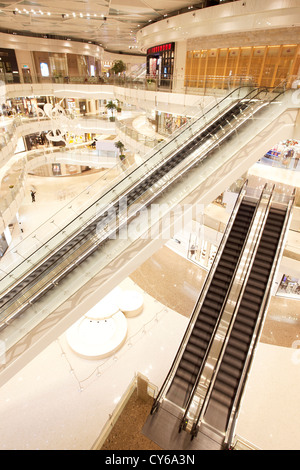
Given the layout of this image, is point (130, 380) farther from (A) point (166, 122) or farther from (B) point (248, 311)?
(A) point (166, 122)

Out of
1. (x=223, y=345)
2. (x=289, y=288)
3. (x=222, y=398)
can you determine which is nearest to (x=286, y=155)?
(x=289, y=288)

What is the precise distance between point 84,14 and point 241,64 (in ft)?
25.8

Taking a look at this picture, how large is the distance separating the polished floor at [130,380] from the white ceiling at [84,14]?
11783 mm

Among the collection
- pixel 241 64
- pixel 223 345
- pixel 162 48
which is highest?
pixel 162 48

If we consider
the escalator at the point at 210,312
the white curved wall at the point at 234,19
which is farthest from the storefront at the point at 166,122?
the escalator at the point at 210,312

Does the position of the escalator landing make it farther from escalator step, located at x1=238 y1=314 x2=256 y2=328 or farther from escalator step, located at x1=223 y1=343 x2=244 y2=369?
escalator step, located at x1=238 y1=314 x2=256 y2=328

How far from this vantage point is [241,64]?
1263 centimetres

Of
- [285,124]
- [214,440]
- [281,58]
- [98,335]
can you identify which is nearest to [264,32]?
[281,58]

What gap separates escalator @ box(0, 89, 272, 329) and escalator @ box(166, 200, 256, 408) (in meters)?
2.54

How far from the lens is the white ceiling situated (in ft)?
→ 37.8

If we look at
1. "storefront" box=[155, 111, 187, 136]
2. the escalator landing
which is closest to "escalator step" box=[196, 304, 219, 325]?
the escalator landing

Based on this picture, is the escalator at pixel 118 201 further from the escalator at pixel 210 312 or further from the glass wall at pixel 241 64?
the escalator at pixel 210 312

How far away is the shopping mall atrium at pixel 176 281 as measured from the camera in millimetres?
6203
